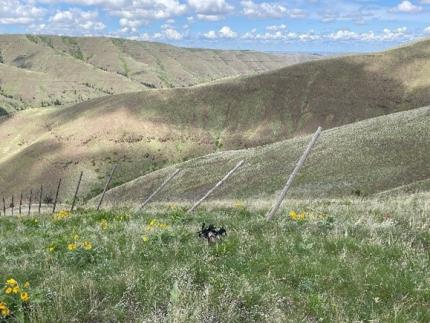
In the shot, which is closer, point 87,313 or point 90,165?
point 87,313

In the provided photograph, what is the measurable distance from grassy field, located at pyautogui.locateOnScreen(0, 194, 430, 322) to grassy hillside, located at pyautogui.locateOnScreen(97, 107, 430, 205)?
113ft

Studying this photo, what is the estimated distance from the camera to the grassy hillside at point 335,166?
45.4m

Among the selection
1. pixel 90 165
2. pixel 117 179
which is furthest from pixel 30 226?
pixel 90 165

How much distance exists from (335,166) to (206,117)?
377 ft

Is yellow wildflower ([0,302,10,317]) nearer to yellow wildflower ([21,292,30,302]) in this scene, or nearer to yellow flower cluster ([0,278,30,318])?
yellow flower cluster ([0,278,30,318])

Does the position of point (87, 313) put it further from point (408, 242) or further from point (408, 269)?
point (408, 242)

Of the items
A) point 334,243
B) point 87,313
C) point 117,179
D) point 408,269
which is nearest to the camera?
point 87,313

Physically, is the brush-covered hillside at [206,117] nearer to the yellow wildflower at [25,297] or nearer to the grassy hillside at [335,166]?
the grassy hillside at [335,166]

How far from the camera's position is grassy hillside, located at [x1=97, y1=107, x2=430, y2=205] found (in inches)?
1789

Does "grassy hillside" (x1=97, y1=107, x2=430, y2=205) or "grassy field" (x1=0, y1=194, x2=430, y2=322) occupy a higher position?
"grassy field" (x1=0, y1=194, x2=430, y2=322)

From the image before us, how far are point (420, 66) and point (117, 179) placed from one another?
114662mm

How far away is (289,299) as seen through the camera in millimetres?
6922

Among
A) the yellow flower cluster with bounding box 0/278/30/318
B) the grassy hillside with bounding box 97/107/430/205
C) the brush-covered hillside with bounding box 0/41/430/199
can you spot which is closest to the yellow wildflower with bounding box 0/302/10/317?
the yellow flower cluster with bounding box 0/278/30/318

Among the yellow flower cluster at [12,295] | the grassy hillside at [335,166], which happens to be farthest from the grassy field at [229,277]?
the grassy hillside at [335,166]
